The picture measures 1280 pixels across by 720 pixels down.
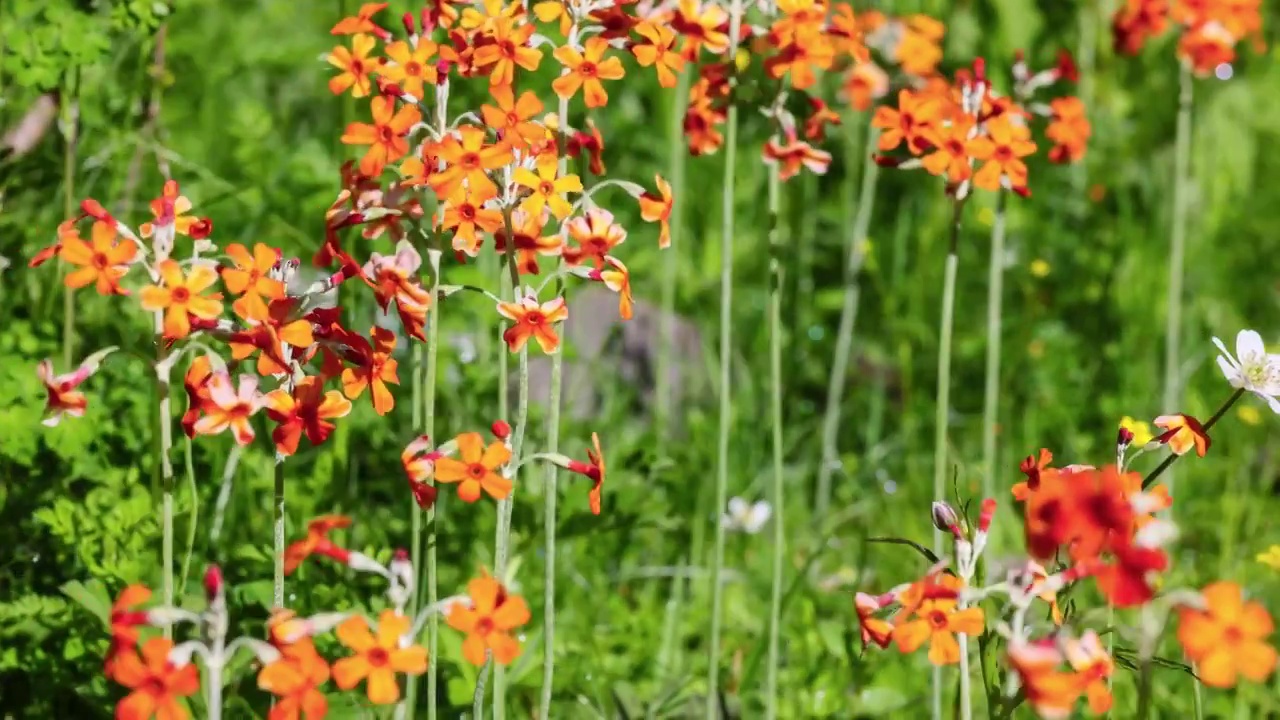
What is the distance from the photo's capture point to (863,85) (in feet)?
12.3

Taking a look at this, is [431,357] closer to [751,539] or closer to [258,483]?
[258,483]

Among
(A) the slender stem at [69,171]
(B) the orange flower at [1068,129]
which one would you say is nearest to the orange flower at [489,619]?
(A) the slender stem at [69,171]

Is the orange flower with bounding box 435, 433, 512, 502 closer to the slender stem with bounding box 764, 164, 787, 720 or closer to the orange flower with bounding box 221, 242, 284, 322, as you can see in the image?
the orange flower with bounding box 221, 242, 284, 322

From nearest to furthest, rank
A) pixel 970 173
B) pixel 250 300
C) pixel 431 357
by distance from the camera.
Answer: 1. pixel 250 300
2. pixel 431 357
3. pixel 970 173

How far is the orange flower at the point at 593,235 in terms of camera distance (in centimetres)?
184

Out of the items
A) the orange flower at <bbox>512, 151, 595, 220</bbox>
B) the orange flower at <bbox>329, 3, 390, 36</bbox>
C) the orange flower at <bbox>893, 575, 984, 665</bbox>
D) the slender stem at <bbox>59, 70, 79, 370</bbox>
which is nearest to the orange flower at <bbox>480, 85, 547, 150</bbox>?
the orange flower at <bbox>512, 151, 595, 220</bbox>

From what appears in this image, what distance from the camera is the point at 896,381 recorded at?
435 centimetres

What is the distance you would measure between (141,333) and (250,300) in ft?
4.40

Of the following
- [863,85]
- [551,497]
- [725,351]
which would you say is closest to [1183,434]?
[725,351]

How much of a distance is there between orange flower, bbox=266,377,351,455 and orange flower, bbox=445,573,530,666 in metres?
0.33

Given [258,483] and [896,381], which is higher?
[896,381]

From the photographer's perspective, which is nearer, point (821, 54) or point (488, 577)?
point (488, 577)

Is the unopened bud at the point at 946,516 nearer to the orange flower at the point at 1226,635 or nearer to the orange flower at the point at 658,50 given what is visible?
the orange flower at the point at 1226,635

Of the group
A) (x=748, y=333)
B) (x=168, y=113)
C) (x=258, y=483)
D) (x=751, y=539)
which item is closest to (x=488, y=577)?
(x=258, y=483)
